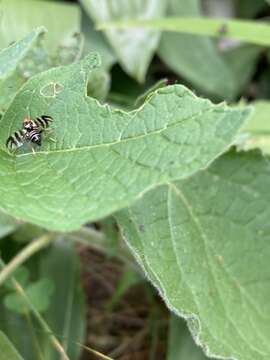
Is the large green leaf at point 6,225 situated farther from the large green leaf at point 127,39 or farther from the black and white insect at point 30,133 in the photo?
the large green leaf at point 127,39

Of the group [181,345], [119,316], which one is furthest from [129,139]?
[119,316]

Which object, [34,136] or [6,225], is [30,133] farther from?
[6,225]

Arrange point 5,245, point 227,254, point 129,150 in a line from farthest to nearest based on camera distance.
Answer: point 5,245
point 227,254
point 129,150

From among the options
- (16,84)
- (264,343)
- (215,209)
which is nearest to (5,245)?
(16,84)

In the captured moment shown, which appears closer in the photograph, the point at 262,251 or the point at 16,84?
the point at 262,251

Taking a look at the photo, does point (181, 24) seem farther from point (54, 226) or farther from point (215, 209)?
point (54, 226)

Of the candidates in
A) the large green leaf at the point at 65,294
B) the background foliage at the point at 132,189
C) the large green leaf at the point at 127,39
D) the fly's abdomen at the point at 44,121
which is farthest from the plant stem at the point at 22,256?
the large green leaf at the point at 127,39
